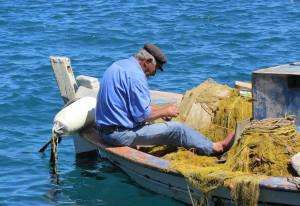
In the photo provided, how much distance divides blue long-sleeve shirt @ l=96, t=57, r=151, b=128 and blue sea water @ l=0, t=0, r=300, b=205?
1015 mm

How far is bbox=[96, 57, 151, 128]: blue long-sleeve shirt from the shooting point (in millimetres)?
9305

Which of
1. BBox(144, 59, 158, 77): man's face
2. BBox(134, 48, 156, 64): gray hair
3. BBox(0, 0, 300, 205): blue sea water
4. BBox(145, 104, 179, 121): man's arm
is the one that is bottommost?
BBox(0, 0, 300, 205): blue sea water

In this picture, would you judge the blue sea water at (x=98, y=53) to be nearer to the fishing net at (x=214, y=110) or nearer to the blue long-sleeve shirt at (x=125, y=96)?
the blue long-sleeve shirt at (x=125, y=96)

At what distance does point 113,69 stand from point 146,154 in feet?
3.65

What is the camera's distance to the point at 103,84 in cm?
959

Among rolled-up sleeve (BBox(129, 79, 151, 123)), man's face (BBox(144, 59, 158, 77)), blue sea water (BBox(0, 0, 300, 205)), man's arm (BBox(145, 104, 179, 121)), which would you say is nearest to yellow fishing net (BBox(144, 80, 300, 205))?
man's arm (BBox(145, 104, 179, 121))

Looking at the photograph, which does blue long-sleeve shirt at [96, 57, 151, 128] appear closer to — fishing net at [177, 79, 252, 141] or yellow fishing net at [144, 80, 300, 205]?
yellow fishing net at [144, 80, 300, 205]

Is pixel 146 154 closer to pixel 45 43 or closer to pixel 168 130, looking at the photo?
pixel 168 130

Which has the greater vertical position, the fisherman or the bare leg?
the fisherman

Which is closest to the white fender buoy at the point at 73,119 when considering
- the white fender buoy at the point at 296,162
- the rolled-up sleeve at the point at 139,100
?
the rolled-up sleeve at the point at 139,100

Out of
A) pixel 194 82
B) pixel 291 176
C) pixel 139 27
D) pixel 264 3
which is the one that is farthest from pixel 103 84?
pixel 264 3

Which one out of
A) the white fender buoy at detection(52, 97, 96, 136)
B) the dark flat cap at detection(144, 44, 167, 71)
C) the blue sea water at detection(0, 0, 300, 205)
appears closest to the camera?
the dark flat cap at detection(144, 44, 167, 71)

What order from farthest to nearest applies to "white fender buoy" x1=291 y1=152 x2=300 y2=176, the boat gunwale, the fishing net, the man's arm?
the fishing net, the man's arm, "white fender buoy" x1=291 y1=152 x2=300 y2=176, the boat gunwale

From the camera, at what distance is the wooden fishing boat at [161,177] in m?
7.83
